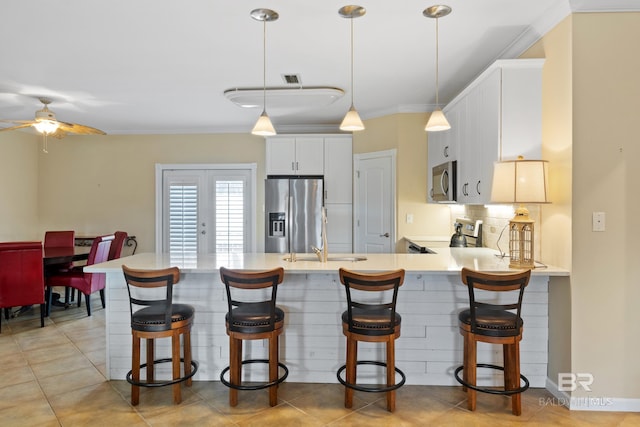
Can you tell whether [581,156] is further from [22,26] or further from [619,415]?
[22,26]

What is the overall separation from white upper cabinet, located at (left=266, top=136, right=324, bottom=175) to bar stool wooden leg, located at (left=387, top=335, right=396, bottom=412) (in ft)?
11.1

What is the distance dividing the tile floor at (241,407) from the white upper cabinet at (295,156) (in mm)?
3206

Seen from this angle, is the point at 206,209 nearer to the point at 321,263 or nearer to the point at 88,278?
the point at 88,278

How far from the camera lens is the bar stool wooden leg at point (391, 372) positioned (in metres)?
2.44

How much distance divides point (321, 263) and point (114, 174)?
4715 mm

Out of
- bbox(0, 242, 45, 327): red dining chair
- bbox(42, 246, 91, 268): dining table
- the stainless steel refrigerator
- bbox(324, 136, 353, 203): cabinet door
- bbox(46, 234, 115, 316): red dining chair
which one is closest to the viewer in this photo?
bbox(0, 242, 45, 327): red dining chair

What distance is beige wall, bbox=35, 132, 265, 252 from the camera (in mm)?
6109

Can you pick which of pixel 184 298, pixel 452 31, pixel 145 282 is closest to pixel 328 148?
pixel 452 31

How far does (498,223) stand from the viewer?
3.66 meters

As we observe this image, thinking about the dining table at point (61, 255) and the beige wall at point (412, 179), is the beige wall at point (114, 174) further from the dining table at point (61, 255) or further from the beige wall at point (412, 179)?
the beige wall at point (412, 179)

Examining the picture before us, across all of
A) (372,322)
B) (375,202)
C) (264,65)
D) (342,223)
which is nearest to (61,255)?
(264,65)

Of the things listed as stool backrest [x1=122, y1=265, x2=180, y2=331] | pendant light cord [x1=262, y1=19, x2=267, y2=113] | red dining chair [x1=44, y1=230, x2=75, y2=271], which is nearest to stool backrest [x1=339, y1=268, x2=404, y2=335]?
stool backrest [x1=122, y1=265, x2=180, y2=331]

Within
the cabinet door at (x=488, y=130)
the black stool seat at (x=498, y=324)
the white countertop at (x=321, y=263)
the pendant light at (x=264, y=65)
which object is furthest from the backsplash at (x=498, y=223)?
the pendant light at (x=264, y=65)
